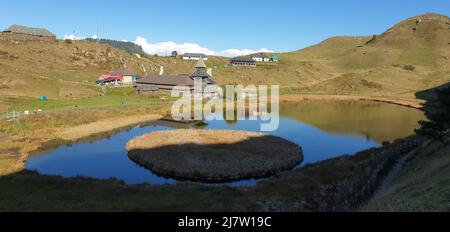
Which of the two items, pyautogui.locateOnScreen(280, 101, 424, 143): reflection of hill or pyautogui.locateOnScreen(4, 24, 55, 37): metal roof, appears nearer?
pyautogui.locateOnScreen(280, 101, 424, 143): reflection of hill

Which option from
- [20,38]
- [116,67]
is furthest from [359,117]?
[20,38]

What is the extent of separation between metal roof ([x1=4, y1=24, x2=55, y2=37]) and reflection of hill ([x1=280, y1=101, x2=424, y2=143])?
118530mm

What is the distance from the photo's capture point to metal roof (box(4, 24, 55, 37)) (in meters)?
146

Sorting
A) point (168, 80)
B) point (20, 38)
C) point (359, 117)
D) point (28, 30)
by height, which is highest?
point (28, 30)

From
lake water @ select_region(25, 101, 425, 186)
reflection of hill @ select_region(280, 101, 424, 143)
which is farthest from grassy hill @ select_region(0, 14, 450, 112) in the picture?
lake water @ select_region(25, 101, 425, 186)

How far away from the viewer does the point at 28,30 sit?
493 feet

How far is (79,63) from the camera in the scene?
436 ft

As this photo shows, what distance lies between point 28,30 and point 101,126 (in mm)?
115880

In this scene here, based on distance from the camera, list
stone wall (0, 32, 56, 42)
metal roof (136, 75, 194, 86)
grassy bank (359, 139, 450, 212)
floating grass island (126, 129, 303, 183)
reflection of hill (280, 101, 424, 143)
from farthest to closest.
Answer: stone wall (0, 32, 56, 42), metal roof (136, 75, 194, 86), reflection of hill (280, 101, 424, 143), floating grass island (126, 129, 303, 183), grassy bank (359, 139, 450, 212)

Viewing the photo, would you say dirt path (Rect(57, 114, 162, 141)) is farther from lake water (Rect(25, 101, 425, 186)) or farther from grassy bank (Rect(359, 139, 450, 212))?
grassy bank (Rect(359, 139, 450, 212))

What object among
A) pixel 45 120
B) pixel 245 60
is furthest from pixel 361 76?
pixel 45 120

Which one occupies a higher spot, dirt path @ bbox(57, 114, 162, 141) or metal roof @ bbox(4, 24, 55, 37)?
metal roof @ bbox(4, 24, 55, 37)

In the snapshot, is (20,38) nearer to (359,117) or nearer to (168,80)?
(168,80)

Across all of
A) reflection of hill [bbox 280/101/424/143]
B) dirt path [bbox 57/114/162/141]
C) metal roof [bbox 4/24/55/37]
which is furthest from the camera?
metal roof [bbox 4/24/55/37]
